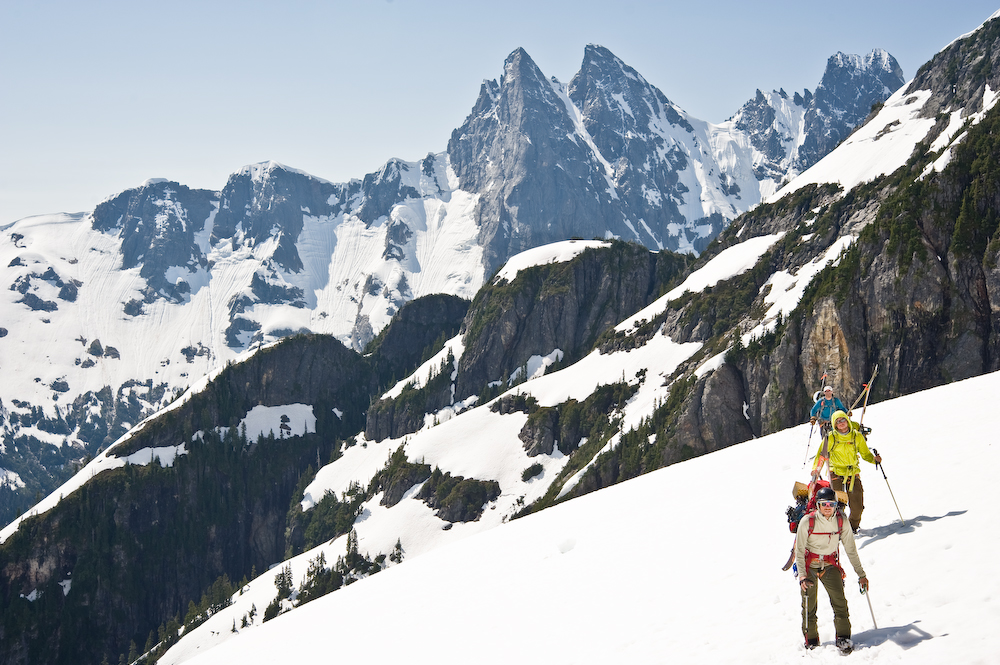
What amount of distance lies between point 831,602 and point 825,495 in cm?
203

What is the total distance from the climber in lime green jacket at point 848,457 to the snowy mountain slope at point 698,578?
0.85 m

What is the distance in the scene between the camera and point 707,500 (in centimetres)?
2623

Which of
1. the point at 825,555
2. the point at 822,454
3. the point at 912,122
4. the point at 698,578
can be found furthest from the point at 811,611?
the point at 912,122

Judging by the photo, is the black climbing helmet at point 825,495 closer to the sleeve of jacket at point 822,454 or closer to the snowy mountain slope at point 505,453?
the sleeve of jacket at point 822,454

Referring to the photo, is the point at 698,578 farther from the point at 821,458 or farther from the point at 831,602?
the point at 831,602

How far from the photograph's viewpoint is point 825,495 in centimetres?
1313

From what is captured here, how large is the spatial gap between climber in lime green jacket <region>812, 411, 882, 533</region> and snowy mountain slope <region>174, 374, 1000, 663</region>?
0.85 metres

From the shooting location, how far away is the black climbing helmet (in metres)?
13.1

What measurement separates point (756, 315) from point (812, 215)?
36049 mm

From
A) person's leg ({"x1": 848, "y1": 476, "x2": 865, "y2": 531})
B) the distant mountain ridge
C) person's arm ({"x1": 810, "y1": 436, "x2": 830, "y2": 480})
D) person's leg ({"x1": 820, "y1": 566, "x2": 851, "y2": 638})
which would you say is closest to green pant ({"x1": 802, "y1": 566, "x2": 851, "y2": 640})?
person's leg ({"x1": 820, "y1": 566, "x2": 851, "y2": 638})

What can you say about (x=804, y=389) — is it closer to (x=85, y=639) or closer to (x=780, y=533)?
(x=780, y=533)

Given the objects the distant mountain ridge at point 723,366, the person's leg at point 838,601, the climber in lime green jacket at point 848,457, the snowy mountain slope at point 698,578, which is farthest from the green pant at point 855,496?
the distant mountain ridge at point 723,366

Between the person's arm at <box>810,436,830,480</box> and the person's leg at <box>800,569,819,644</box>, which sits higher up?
the person's arm at <box>810,436,830,480</box>

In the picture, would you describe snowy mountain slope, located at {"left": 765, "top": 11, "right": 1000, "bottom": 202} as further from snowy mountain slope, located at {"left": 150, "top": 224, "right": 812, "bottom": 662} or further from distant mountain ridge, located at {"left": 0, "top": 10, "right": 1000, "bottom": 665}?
snowy mountain slope, located at {"left": 150, "top": 224, "right": 812, "bottom": 662}
